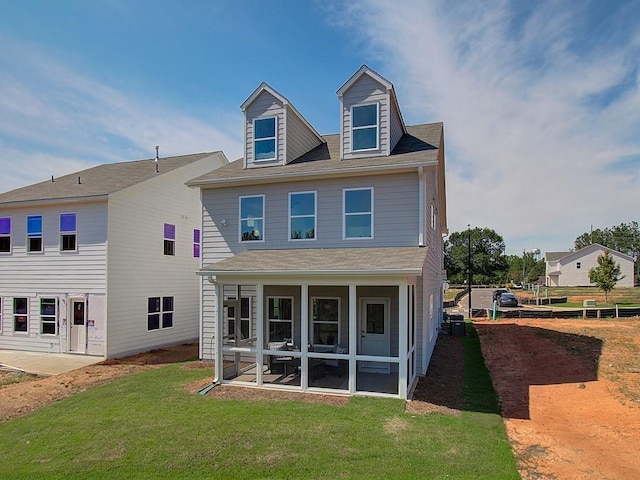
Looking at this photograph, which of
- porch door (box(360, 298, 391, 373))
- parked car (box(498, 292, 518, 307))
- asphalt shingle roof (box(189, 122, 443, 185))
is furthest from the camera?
parked car (box(498, 292, 518, 307))

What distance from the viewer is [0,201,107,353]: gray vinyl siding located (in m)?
15.0

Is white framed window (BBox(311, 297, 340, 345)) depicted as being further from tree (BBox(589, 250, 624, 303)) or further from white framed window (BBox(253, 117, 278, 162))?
tree (BBox(589, 250, 624, 303))

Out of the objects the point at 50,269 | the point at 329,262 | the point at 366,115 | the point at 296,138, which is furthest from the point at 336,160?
the point at 50,269

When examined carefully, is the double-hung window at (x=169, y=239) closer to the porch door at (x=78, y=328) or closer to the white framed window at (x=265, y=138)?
the porch door at (x=78, y=328)

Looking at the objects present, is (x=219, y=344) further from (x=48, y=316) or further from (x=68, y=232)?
(x=48, y=316)

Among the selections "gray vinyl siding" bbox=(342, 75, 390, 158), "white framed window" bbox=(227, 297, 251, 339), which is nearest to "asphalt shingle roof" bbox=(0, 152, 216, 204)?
"white framed window" bbox=(227, 297, 251, 339)

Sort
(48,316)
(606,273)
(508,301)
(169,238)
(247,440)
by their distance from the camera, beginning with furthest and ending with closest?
1. (508,301)
2. (606,273)
3. (169,238)
4. (48,316)
5. (247,440)

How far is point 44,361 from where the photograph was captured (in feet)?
47.1

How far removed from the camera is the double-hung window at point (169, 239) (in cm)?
1778

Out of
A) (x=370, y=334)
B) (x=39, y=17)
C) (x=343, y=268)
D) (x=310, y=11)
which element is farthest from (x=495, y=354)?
(x=39, y=17)

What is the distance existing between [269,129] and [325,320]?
22.5 feet

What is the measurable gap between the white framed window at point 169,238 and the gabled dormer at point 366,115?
9.25m

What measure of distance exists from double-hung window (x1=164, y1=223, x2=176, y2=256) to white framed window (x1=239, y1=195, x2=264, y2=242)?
5901 millimetres

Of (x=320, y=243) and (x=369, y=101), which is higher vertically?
(x=369, y=101)
